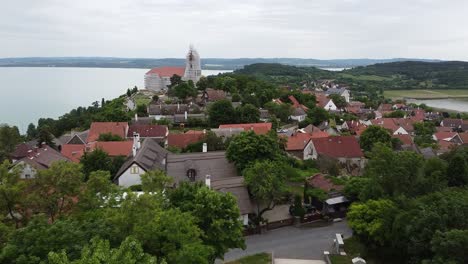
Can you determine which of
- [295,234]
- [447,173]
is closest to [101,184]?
[295,234]

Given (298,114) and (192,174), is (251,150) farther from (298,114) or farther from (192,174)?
(298,114)

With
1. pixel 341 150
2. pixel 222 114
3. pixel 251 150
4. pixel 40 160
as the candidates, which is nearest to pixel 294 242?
pixel 251 150

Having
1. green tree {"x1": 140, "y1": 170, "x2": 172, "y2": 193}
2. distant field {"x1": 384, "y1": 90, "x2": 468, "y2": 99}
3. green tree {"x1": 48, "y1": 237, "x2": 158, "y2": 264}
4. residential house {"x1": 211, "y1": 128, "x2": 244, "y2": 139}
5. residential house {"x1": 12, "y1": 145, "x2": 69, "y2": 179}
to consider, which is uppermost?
green tree {"x1": 48, "y1": 237, "x2": 158, "y2": 264}

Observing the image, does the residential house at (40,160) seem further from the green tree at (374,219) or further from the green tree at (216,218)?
the green tree at (374,219)

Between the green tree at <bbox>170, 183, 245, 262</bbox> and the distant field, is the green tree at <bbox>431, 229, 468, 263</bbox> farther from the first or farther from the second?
the distant field

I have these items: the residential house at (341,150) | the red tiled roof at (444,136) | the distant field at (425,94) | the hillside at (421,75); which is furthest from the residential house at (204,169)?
the hillside at (421,75)

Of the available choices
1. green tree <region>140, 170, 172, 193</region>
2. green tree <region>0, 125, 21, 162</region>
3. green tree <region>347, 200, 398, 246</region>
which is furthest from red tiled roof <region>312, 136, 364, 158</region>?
green tree <region>0, 125, 21, 162</region>
